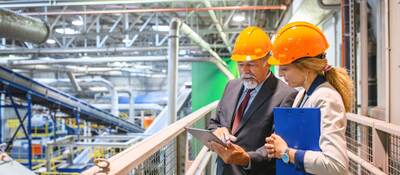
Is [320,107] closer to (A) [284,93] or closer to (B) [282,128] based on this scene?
(B) [282,128]

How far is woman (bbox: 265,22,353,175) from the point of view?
1.07 meters

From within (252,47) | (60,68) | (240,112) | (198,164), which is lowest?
(198,164)

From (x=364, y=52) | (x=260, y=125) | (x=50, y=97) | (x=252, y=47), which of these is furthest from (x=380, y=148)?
(x=50, y=97)

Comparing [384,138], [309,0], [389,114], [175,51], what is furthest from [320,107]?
[175,51]

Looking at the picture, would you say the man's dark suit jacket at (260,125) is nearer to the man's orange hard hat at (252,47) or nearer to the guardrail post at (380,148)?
the man's orange hard hat at (252,47)

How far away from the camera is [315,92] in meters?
1.18

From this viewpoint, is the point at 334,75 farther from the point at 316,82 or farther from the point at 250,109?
the point at 250,109

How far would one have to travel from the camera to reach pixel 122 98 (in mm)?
18234

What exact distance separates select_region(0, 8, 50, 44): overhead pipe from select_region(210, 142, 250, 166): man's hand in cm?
362

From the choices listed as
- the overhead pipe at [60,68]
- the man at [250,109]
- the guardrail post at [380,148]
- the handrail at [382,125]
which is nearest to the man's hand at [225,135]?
the man at [250,109]

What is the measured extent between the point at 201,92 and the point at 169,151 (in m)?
7.61

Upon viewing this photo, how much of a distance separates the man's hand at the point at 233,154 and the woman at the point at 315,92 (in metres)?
0.27

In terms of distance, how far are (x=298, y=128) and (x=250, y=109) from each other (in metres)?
0.47

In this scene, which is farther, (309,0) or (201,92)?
(201,92)
